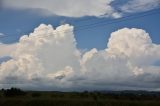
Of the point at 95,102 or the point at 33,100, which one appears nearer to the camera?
the point at 95,102

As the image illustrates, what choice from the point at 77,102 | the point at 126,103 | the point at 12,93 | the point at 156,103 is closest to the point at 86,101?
the point at 77,102

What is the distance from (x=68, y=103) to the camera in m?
67.4

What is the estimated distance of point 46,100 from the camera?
70812 millimetres

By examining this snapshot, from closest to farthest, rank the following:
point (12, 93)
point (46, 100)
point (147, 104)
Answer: point (147, 104) < point (46, 100) < point (12, 93)

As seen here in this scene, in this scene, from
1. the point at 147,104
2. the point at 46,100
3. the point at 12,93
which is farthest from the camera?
the point at 12,93

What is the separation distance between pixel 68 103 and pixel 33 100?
7.98m

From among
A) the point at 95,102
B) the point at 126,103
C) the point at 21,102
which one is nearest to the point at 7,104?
the point at 21,102

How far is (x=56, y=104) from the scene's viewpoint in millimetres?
67375

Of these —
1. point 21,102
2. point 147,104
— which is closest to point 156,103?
point 147,104

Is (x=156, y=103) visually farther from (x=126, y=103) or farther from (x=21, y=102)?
(x=21, y=102)

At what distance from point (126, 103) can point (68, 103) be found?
9594 millimetres

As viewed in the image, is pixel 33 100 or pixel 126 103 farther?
pixel 33 100

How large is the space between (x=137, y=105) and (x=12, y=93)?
137 ft

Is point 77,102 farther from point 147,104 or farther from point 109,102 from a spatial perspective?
point 147,104
